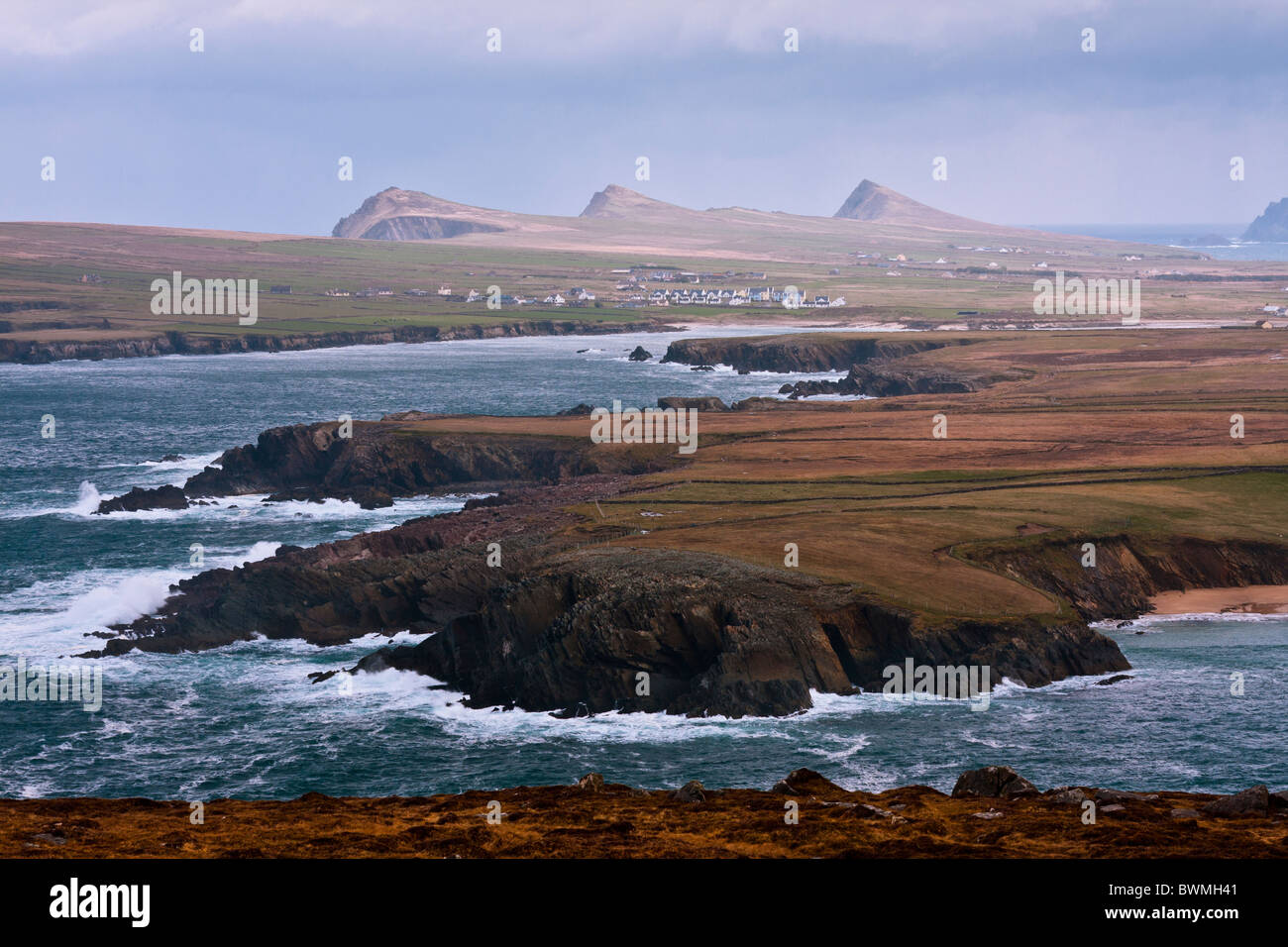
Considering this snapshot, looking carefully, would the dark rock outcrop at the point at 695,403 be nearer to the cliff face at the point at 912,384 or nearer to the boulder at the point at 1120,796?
the cliff face at the point at 912,384

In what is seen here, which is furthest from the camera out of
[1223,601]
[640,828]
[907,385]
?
[907,385]

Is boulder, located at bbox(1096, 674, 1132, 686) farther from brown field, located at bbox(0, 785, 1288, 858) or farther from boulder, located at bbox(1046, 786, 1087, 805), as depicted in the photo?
boulder, located at bbox(1046, 786, 1087, 805)

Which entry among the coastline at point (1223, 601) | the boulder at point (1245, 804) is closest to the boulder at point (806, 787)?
the boulder at point (1245, 804)

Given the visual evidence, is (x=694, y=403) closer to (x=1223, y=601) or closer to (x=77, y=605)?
(x=1223, y=601)

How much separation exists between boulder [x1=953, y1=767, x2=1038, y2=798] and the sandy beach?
43.2m

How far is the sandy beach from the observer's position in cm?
8019

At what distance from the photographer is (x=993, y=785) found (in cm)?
4159

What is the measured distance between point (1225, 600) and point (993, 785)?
4690 cm

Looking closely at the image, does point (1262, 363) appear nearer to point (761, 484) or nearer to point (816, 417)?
point (816, 417)

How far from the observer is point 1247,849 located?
106 feet

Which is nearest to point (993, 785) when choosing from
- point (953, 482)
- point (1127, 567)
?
point (1127, 567)

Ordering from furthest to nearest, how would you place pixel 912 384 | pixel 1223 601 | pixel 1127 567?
1. pixel 912 384
2. pixel 1127 567
3. pixel 1223 601

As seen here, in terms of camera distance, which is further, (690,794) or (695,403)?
(695,403)
